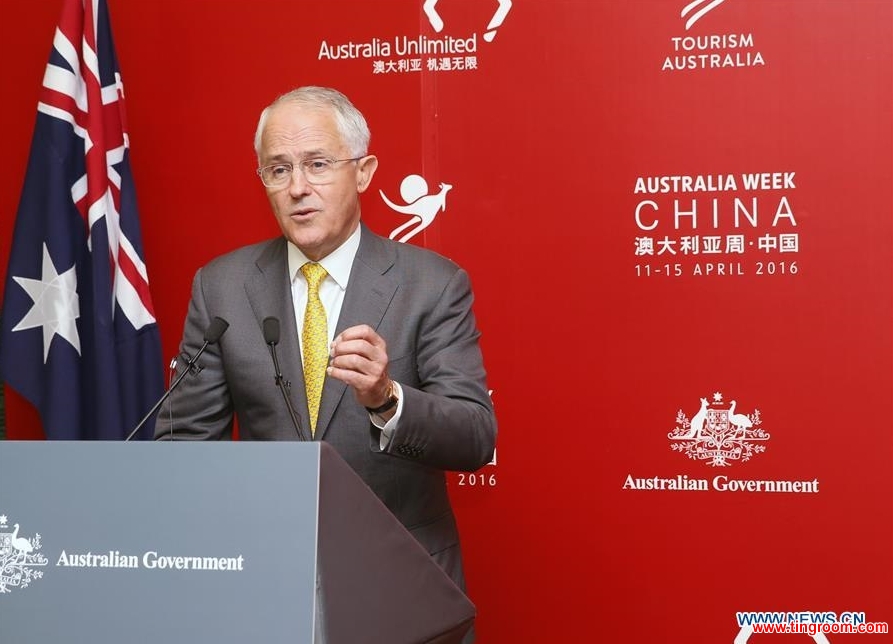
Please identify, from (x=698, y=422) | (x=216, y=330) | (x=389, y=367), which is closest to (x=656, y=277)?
(x=698, y=422)

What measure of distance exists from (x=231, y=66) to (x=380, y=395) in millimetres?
2262

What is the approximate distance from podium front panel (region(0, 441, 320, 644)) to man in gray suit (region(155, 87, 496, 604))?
75 cm

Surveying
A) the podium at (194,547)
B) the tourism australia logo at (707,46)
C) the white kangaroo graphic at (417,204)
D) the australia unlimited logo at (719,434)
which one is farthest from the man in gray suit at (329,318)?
the tourism australia logo at (707,46)

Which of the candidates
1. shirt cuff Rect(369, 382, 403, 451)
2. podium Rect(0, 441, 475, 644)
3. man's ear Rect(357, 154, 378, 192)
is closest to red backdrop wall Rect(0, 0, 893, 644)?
man's ear Rect(357, 154, 378, 192)

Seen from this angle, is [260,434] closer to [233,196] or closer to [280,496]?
[280,496]

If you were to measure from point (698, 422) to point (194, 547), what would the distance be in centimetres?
219

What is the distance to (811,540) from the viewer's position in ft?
10.1

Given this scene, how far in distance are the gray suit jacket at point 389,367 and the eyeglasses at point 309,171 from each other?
0.55ft

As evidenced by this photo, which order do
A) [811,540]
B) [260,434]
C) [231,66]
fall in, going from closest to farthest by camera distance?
[260,434] → [811,540] → [231,66]

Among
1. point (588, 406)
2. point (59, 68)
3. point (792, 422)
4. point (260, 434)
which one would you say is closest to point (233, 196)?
point (59, 68)

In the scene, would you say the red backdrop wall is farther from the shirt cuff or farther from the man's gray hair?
the shirt cuff

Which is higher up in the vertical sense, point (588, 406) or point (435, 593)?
point (588, 406)

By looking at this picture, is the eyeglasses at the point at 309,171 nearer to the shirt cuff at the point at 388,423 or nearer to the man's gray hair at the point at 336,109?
the man's gray hair at the point at 336,109

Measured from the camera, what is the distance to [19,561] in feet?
4.34
